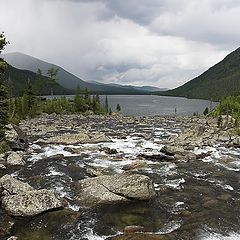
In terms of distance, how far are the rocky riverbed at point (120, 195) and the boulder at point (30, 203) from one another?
6cm

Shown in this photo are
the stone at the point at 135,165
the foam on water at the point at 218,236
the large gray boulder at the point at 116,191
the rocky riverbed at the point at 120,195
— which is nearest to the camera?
the foam on water at the point at 218,236

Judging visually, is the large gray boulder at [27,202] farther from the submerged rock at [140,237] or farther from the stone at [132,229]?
the submerged rock at [140,237]

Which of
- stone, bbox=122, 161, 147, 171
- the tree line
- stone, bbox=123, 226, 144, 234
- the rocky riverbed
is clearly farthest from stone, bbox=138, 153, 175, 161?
the tree line

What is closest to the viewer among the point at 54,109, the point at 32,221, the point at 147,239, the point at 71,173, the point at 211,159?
the point at 147,239

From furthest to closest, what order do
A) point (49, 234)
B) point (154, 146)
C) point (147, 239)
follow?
1. point (154, 146)
2. point (49, 234)
3. point (147, 239)

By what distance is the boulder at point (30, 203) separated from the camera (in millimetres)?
22641

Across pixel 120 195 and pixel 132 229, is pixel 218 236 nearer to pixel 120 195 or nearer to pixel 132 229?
pixel 132 229

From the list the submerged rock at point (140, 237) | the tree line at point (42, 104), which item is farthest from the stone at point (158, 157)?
the tree line at point (42, 104)

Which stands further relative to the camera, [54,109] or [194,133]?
[54,109]

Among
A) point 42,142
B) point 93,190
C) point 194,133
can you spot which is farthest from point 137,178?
point 194,133

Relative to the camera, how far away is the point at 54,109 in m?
130

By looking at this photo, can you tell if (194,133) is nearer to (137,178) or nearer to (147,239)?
(137,178)

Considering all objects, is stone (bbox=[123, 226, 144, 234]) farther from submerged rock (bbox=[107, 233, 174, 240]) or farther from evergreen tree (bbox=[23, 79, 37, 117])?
evergreen tree (bbox=[23, 79, 37, 117])

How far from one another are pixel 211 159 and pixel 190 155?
2.62 metres
